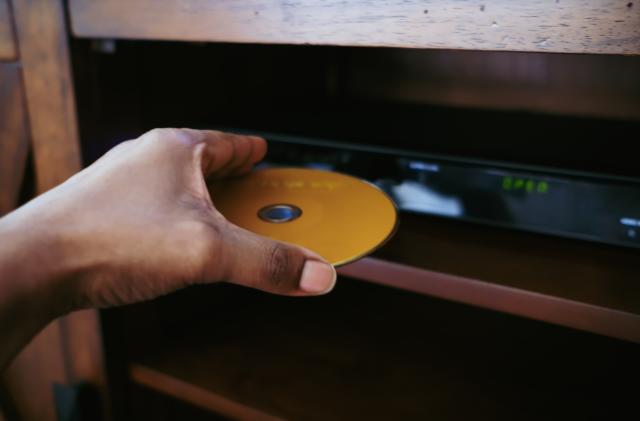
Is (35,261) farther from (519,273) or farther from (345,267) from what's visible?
(519,273)

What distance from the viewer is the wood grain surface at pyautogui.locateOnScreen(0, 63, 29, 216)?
0.57m

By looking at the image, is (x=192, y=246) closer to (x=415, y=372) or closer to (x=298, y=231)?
(x=298, y=231)

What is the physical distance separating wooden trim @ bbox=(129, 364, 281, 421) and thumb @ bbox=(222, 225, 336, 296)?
26 cm

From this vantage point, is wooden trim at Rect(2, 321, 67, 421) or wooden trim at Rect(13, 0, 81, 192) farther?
wooden trim at Rect(2, 321, 67, 421)

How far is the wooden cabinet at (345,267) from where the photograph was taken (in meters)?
0.41

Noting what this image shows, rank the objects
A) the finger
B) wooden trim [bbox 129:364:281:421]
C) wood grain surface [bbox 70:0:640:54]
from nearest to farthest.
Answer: wood grain surface [bbox 70:0:640:54]
the finger
wooden trim [bbox 129:364:281:421]

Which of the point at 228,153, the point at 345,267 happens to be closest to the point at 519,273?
the point at 345,267

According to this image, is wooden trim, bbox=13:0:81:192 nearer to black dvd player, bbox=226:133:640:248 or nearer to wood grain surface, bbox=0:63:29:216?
wood grain surface, bbox=0:63:29:216

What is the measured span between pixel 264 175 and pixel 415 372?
0.32 meters

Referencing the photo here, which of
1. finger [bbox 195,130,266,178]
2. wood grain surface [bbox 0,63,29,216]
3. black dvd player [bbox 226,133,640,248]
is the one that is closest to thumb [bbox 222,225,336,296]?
finger [bbox 195,130,266,178]

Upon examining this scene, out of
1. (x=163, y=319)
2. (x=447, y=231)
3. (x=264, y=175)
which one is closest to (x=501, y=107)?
(x=447, y=231)

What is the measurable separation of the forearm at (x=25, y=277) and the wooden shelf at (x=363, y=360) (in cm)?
27

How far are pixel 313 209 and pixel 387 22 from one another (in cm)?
17

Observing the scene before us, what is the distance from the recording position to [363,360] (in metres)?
0.66
